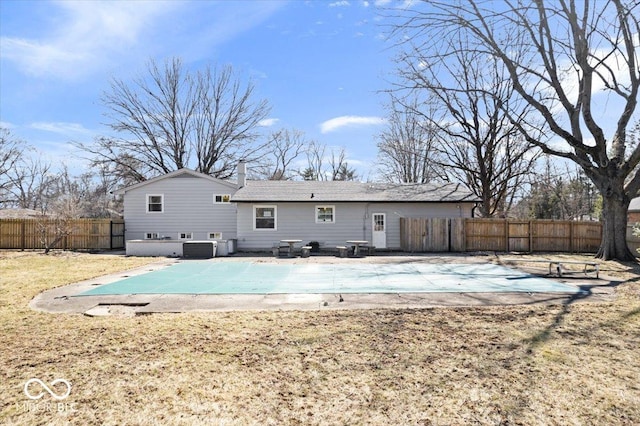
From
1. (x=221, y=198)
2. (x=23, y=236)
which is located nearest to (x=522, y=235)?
(x=221, y=198)

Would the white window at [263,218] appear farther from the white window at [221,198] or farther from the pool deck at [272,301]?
the pool deck at [272,301]

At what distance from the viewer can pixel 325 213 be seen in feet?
62.1

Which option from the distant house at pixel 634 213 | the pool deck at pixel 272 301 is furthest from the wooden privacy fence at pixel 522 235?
the distant house at pixel 634 213

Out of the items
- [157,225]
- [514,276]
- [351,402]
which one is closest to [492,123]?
[514,276]

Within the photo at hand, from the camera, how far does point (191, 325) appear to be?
17.3 feet

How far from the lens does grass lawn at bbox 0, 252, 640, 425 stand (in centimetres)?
296

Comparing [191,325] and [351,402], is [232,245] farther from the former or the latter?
[351,402]

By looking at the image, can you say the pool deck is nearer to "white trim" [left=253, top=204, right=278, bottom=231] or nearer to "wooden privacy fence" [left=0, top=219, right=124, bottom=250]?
"white trim" [left=253, top=204, right=278, bottom=231]

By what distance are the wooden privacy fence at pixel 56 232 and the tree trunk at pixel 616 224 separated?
2293 centimetres

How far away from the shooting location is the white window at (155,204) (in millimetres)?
20062

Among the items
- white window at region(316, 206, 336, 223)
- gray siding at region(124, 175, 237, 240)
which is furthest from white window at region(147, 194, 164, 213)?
white window at region(316, 206, 336, 223)

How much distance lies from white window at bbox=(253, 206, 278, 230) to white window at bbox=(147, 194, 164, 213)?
542 cm

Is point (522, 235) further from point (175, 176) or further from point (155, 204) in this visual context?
point (155, 204)

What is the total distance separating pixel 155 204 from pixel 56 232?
15.6 feet
